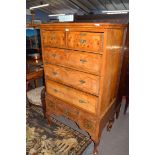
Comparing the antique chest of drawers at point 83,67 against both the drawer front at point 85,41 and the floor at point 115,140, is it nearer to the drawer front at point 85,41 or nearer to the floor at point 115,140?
the drawer front at point 85,41

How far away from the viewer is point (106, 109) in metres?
1.93

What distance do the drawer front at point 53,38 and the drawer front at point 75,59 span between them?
0.07 m

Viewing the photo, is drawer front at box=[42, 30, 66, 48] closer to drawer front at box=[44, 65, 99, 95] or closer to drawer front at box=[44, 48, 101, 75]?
drawer front at box=[44, 48, 101, 75]

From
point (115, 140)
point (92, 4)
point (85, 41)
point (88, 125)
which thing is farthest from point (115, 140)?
point (92, 4)

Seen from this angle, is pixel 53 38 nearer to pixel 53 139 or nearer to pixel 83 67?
pixel 83 67

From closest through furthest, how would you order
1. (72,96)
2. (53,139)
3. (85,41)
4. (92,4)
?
1. (85,41)
2. (72,96)
3. (53,139)
4. (92,4)

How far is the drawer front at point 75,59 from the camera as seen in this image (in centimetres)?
153

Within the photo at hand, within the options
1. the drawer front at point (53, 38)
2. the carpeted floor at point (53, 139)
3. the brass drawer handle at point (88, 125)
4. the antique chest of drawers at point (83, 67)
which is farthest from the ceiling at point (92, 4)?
the brass drawer handle at point (88, 125)

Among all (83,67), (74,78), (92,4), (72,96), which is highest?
(92,4)

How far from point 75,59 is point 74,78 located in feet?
0.77

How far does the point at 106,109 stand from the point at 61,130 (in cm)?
89

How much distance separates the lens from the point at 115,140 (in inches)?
87.2

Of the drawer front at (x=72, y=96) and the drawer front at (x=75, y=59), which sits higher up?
the drawer front at (x=75, y=59)
